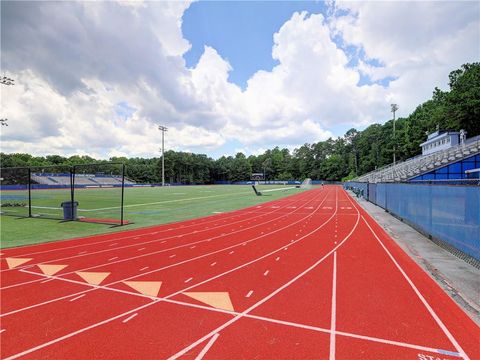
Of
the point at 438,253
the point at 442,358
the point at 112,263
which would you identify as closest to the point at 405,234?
the point at 438,253

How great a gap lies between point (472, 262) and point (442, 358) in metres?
5.82

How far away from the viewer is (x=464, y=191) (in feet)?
29.9

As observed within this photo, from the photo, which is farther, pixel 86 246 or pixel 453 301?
pixel 86 246

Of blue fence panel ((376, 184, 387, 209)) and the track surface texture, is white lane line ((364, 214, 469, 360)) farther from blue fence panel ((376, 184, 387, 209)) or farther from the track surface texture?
blue fence panel ((376, 184, 387, 209))

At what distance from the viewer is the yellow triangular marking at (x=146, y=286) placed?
22.1ft

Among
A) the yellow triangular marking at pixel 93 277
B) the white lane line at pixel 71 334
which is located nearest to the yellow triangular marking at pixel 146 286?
the white lane line at pixel 71 334

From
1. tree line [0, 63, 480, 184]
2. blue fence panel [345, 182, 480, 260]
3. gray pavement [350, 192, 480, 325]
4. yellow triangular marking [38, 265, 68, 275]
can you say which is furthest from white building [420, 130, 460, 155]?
yellow triangular marking [38, 265, 68, 275]

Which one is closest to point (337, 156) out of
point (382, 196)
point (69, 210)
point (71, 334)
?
point (382, 196)

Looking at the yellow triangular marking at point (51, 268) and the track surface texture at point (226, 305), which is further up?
the track surface texture at point (226, 305)

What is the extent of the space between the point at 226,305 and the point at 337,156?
12642cm

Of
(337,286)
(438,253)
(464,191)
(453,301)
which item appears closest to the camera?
(453,301)

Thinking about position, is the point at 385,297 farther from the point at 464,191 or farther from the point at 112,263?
the point at 112,263

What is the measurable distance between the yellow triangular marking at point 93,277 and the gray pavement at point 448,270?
8528 millimetres

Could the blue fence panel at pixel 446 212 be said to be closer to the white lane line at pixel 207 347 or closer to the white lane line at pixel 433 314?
the white lane line at pixel 433 314
